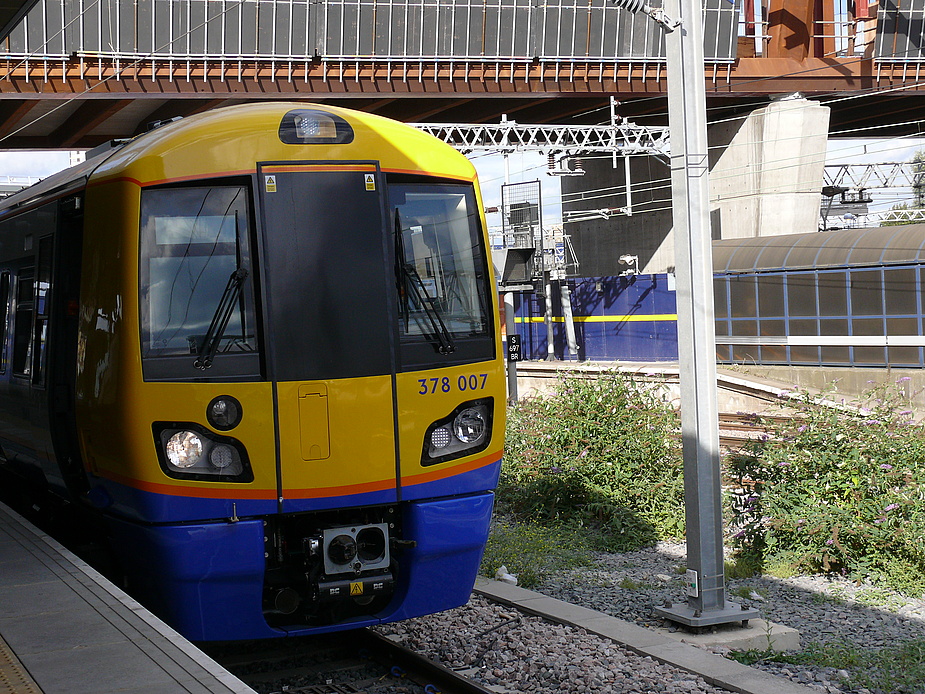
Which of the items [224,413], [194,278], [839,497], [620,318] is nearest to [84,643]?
[224,413]

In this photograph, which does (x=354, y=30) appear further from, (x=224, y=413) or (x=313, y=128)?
(x=224, y=413)

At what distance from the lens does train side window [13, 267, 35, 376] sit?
24.4ft

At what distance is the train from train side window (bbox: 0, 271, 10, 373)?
1.99 meters

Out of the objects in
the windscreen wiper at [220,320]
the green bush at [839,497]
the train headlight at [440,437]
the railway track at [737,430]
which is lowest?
the railway track at [737,430]

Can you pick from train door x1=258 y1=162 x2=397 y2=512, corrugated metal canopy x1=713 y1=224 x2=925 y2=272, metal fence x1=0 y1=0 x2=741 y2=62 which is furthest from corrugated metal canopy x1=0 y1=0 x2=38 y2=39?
metal fence x1=0 y1=0 x2=741 y2=62

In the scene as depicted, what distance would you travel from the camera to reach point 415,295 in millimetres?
6227

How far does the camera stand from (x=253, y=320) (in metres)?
5.82

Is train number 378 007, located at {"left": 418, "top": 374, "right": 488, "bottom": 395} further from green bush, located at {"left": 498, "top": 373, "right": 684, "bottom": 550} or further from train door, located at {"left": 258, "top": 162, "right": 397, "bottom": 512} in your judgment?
green bush, located at {"left": 498, "top": 373, "right": 684, "bottom": 550}

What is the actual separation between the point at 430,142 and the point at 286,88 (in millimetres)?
25094

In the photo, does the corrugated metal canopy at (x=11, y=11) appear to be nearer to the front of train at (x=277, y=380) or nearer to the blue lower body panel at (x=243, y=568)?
the front of train at (x=277, y=380)

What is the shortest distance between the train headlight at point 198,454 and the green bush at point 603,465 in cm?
516

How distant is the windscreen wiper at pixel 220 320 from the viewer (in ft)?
18.7

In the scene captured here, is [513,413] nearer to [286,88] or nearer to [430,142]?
[430,142]

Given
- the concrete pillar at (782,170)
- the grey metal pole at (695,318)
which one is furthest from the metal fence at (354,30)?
the grey metal pole at (695,318)
